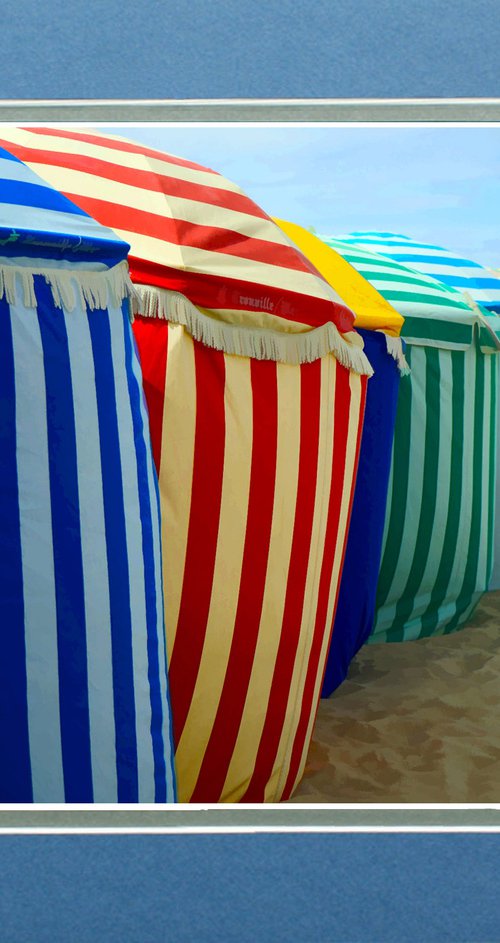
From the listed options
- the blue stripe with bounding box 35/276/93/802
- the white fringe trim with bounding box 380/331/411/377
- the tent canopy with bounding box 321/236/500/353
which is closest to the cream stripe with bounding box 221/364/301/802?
the blue stripe with bounding box 35/276/93/802

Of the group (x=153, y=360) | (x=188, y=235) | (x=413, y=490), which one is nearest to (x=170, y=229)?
(x=188, y=235)

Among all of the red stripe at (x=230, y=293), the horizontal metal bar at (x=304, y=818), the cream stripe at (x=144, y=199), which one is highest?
the cream stripe at (x=144, y=199)

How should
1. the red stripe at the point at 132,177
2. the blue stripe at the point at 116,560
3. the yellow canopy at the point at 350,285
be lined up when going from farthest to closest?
the yellow canopy at the point at 350,285
the red stripe at the point at 132,177
the blue stripe at the point at 116,560

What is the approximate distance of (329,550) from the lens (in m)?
2.60

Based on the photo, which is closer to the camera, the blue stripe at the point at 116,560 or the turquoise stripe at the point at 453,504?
the blue stripe at the point at 116,560

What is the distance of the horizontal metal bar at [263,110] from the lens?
212 cm

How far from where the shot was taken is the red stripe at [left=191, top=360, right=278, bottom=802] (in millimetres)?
2307

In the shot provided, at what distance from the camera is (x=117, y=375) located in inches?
75.0

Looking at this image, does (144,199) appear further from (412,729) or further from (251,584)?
(412,729)

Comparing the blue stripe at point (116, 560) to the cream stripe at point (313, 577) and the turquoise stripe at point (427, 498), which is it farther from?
the turquoise stripe at point (427, 498)

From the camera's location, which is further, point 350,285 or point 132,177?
point 350,285

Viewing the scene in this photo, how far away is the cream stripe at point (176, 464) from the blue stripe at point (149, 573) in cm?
21

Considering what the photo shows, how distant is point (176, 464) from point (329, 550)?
0.56 metres

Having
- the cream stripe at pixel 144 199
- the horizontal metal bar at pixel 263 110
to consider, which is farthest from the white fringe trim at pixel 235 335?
the horizontal metal bar at pixel 263 110
